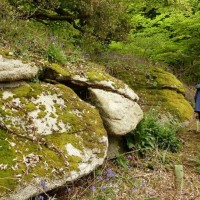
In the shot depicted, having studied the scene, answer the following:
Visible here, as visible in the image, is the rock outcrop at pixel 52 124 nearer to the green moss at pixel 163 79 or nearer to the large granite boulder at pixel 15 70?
the large granite boulder at pixel 15 70

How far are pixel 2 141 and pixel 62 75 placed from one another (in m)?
1.70

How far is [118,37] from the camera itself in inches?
358

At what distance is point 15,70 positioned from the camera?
173 inches

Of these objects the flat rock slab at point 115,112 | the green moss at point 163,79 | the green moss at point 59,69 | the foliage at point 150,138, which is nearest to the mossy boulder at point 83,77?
the green moss at point 59,69

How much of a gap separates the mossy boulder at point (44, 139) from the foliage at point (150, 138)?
1001 mm

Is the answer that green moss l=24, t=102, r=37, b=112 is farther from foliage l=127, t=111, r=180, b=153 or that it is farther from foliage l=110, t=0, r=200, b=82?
foliage l=110, t=0, r=200, b=82

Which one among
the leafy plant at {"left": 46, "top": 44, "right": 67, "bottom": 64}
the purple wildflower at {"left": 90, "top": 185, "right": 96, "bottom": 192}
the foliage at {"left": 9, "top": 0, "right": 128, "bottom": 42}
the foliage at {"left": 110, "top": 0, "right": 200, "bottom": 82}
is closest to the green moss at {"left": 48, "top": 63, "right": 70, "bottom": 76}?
the leafy plant at {"left": 46, "top": 44, "right": 67, "bottom": 64}

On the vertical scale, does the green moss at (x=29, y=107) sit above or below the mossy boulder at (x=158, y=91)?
above

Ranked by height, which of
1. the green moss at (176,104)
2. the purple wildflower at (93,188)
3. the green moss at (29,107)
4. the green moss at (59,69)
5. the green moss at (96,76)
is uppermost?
the green moss at (59,69)

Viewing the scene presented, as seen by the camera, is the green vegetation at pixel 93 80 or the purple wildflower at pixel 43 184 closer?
the purple wildflower at pixel 43 184

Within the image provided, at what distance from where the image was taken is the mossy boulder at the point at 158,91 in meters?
8.03

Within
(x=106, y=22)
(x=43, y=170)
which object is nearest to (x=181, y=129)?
(x=106, y=22)

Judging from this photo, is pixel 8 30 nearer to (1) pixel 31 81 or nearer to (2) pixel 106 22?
(1) pixel 31 81

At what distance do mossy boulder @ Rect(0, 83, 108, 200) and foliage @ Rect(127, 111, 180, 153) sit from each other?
3.29ft
